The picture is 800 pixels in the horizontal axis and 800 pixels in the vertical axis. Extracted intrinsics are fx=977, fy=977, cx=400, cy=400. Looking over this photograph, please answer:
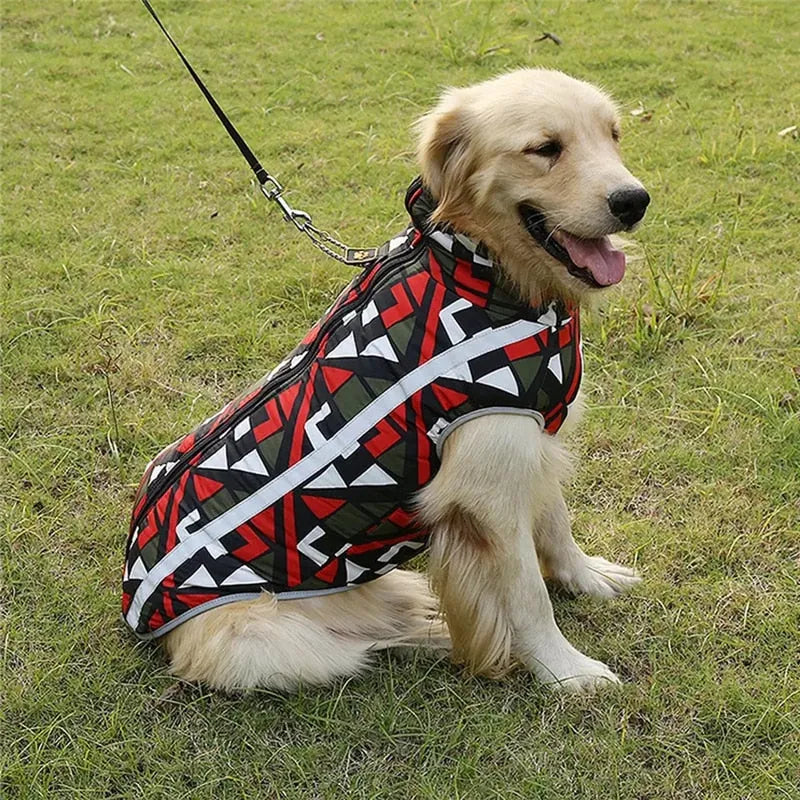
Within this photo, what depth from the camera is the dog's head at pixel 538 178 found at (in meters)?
2.27

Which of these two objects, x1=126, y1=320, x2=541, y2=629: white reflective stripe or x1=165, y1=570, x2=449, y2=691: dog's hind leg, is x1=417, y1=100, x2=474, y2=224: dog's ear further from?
x1=165, y1=570, x2=449, y2=691: dog's hind leg

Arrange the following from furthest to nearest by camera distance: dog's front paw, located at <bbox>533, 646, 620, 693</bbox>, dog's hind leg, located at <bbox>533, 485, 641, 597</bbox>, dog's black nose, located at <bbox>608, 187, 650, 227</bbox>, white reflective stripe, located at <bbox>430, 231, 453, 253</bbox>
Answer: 1. dog's hind leg, located at <bbox>533, 485, 641, 597</bbox>
2. dog's front paw, located at <bbox>533, 646, 620, 693</bbox>
3. white reflective stripe, located at <bbox>430, 231, 453, 253</bbox>
4. dog's black nose, located at <bbox>608, 187, 650, 227</bbox>

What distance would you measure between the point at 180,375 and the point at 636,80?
354cm

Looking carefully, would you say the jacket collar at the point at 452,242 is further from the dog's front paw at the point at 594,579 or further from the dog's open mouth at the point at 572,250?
the dog's front paw at the point at 594,579

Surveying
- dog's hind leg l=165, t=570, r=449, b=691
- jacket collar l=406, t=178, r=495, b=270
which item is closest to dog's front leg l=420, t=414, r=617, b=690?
dog's hind leg l=165, t=570, r=449, b=691

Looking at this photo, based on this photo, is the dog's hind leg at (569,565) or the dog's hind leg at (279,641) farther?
the dog's hind leg at (569,565)

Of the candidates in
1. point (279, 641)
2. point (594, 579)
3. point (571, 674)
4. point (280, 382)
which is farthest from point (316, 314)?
point (571, 674)

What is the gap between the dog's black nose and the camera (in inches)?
87.8

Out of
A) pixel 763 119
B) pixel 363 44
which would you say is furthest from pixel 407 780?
pixel 363 44

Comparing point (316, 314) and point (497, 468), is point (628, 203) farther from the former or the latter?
point (316, 314)

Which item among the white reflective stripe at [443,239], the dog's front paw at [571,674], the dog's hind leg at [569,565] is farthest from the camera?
the dog's hind leg at [569,565]

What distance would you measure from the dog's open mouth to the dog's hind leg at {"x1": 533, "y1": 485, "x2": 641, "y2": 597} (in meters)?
0.80

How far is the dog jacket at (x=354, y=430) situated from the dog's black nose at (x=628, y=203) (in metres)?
0.28

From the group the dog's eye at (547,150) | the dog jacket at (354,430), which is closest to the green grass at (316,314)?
the dog jacket at (354,430)
